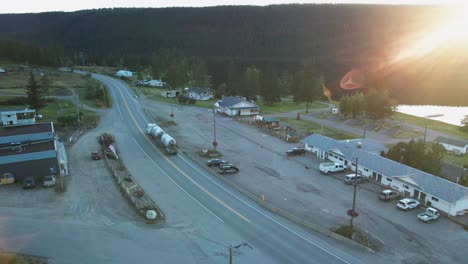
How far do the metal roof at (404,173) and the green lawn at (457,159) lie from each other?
13.8 meters

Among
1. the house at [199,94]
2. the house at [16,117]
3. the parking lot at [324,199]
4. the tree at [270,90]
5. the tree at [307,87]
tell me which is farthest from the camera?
the house at [199,94]

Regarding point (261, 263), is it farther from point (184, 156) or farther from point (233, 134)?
point (233, 134)

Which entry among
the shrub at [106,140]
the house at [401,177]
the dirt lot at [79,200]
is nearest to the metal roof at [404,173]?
the house at [401,177]

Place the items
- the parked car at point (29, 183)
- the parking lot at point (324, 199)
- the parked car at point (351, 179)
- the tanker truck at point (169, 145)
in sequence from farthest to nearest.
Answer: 1. the tanker truck at point (169, 145)
2. the parked car at point (351, 179)
3. the parked car at point (29, 183)
4. the parking lot at point (324, 199)

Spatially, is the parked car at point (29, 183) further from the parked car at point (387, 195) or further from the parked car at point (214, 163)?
the parked car at point (387, 195)

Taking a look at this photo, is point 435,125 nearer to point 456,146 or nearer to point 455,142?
point 455,142

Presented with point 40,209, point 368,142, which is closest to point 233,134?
point 368,142

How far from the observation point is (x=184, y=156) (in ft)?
141

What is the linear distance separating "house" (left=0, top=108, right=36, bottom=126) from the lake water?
8396 cm

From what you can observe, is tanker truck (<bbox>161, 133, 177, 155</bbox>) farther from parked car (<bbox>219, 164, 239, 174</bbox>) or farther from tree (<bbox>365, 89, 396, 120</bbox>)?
tree (<bbox>365, 89, 396, 120</bbox>)

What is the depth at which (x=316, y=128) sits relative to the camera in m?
60.1

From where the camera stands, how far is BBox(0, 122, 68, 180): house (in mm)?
33969

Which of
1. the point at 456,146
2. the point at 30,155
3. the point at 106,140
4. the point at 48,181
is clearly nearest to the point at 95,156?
the point at 106,140

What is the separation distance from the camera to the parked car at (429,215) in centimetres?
2723
